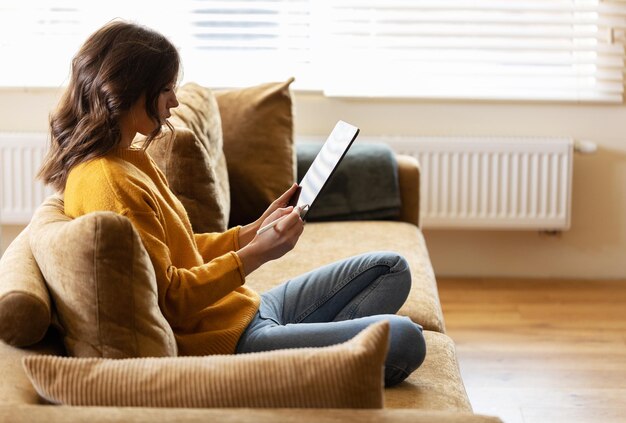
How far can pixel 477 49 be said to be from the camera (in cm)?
394

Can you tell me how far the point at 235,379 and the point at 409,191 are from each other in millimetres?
2262

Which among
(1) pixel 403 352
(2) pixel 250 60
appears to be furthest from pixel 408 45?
(1) pixel 403 352

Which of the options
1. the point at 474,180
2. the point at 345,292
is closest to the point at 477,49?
the point at 474,180

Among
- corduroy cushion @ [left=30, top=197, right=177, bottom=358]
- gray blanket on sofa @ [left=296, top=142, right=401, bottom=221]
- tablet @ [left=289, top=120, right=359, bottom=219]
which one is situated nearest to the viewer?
corduroy cushion @ [left=30, top=197, right=177, bottom=358]

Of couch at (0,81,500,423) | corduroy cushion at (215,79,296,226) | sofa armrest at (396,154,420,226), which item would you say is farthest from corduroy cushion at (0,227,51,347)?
sofa armrest at (396,154,420,226)

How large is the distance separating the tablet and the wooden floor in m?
0.99

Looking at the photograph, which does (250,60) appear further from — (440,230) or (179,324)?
(179,324)

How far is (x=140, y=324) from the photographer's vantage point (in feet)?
4.82

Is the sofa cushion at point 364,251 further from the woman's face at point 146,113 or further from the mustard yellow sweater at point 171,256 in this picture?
the woman's face at point 146,113

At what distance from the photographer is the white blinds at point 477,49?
3900 millimetres

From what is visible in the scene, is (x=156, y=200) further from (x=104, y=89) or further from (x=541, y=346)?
(x=541, y=346)

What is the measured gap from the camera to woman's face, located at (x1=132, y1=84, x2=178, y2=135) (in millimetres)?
1787

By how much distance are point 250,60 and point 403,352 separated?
7.74ft

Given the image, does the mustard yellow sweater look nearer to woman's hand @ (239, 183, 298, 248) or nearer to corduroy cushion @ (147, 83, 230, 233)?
woman's hand @ (239, 183, 298, 248)
